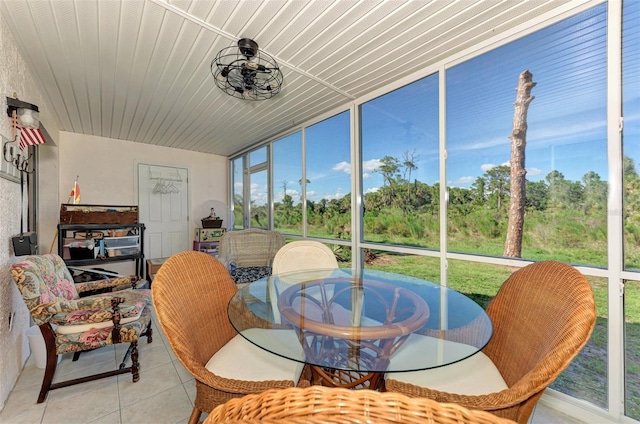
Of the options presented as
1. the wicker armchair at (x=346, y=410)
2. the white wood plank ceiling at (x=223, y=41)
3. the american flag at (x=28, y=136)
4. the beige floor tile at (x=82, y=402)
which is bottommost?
the beige floor tile at (x=82, y=402)

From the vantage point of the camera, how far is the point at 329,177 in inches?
139

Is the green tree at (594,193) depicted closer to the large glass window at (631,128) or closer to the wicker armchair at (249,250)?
the large glass window at (631,128)

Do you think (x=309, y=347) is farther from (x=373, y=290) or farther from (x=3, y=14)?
(x=3, y=14)

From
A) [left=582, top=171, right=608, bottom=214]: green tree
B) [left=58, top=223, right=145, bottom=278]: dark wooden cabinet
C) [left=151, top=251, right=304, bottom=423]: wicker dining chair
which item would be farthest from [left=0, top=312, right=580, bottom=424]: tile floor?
[left=58, top=223, right=145, bottom=278]: dark wooden cabinet

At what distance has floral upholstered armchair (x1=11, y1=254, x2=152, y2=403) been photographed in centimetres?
158

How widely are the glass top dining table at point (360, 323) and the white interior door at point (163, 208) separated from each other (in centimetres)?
394

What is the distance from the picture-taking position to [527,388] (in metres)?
0.82

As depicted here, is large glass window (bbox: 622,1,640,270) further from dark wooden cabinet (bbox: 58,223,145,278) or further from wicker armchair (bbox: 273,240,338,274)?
dark wooden cabinet (bbox: 58,223,145,278)

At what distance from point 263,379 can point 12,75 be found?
2.77 meters

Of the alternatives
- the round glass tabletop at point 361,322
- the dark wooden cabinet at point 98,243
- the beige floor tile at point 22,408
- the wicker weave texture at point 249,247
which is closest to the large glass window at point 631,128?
the round glass tabletop at point 361,322

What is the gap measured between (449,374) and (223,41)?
254 cm

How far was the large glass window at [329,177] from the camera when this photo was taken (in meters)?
3.28

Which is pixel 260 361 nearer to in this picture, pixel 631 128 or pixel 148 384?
pixel 148 384

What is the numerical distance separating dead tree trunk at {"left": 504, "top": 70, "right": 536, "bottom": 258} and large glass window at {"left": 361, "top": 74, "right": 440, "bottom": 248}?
563 millimetres
